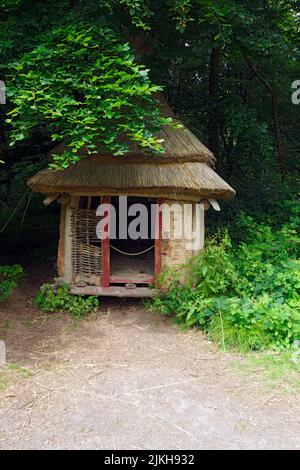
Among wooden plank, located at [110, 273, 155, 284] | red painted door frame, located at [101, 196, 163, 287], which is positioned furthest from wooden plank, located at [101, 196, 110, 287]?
wooden plank, located at [110, 273, 155, 284]

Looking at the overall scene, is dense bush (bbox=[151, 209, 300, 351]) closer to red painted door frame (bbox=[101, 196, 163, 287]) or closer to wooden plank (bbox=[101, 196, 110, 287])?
red painted door frame (bbox=[101, 196, 163, 287])

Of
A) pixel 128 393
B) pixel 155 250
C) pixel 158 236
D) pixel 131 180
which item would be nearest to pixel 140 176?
pixel 131 180

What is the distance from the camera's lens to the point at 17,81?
5.17m

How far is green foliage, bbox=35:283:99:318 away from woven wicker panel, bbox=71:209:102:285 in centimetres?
30

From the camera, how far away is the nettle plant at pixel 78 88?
15.7ft

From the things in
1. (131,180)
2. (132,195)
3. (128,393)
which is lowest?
(128,393)

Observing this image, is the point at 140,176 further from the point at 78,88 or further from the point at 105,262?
the point at 78,88

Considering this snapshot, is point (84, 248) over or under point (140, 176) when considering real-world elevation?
under

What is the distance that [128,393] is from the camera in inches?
162

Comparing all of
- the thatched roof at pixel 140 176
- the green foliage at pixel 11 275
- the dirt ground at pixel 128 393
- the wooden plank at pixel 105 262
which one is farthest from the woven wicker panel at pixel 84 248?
the green foliage at pixel 11 275

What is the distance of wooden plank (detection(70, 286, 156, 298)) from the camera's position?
20.9ft

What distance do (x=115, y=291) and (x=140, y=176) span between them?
1.84m

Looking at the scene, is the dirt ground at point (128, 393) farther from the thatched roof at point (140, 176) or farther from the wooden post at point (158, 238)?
the thatched roof at point (140, 176)

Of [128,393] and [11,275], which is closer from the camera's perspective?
[128,393]
